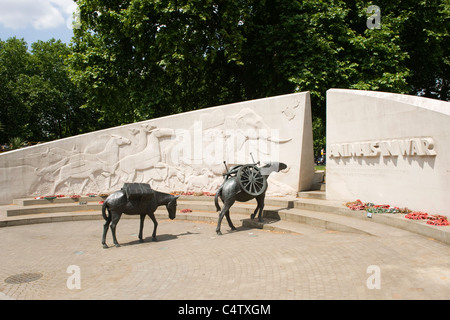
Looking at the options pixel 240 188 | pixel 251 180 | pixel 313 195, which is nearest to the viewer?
pixel 240 188

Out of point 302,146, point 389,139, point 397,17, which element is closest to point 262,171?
point 302,146

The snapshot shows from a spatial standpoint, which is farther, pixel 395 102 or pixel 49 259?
pixel 395 102

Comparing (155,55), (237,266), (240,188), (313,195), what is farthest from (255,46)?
(237,266)

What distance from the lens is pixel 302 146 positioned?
12.6m

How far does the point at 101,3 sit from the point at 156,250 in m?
14.7

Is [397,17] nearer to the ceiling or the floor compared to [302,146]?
nearer to the ceiling

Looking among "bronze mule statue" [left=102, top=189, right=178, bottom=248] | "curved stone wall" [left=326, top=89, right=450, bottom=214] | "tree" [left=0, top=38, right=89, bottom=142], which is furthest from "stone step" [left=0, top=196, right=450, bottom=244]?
"tree" [left=0, top=38, right=89, bottom=142]

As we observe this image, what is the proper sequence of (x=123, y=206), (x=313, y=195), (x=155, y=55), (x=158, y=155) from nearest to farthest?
(x=123, y=206)
(x=313, y=195)
(x=158, y=155)
(x=155, y=55)

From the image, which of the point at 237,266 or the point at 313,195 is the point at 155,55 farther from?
the point at 237,266

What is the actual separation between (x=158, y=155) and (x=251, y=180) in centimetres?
646

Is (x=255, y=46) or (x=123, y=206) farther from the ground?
(x=255, y=46)

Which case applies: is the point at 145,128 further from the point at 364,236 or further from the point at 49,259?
the point at 364,236

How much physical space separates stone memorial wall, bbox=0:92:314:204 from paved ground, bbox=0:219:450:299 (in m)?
5.02

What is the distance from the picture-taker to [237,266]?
6.48 metres
